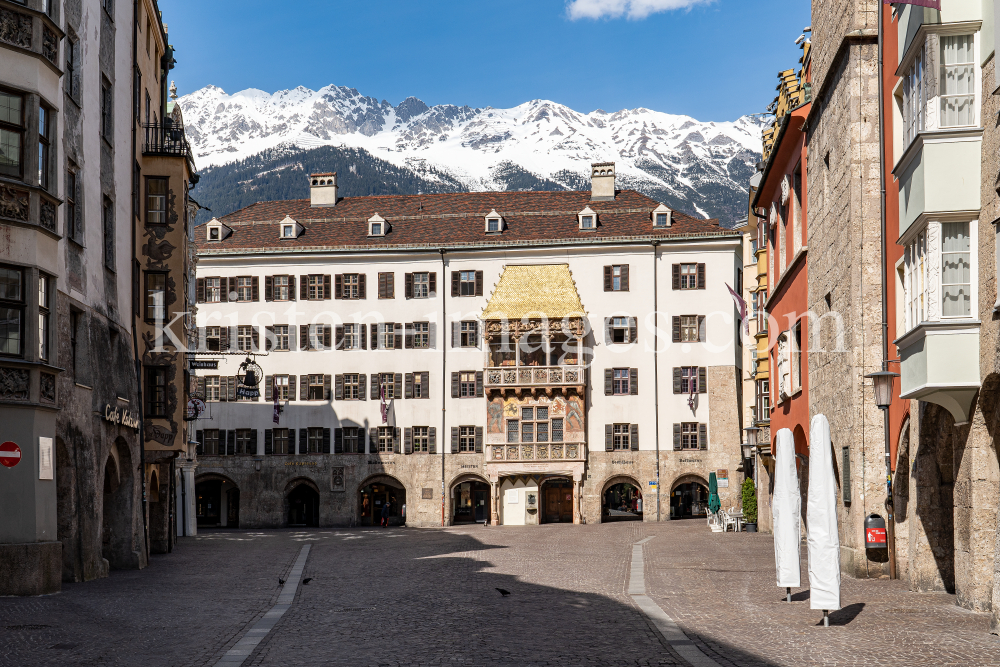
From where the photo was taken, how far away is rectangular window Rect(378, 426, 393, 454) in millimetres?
65812

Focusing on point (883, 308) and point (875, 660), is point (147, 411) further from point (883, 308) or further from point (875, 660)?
point (875, 660)

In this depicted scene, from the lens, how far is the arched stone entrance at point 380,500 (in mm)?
66562

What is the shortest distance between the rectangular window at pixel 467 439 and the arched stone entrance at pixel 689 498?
11079mm

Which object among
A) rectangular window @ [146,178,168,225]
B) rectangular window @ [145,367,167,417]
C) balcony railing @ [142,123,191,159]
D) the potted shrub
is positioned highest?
balcony railing @ [142,123,191,159]

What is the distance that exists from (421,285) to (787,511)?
48.3 metres

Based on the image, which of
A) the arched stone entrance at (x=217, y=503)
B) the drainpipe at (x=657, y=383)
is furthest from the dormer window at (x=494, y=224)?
the arched stone entrance at (x=217, y=503)

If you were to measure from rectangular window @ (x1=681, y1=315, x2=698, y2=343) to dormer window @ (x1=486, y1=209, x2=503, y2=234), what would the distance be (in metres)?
12.3

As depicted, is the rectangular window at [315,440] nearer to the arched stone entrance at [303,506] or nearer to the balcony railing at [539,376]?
the arched stone entrance at [303,506]

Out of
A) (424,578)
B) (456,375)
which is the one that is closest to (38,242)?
(424,578)

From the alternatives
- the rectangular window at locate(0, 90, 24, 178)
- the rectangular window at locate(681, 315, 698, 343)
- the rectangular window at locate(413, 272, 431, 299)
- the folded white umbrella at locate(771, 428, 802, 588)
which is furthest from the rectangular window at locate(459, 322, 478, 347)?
the folded white umbrella at locate(771, 428, 802, 588)

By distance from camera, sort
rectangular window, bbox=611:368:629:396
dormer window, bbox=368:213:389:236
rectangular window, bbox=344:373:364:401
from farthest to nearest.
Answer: dormer window, bbox=368:213:389:236 < rectangular window, bbox=344:373:364:401 < rectangular window, bbox=611:368:629:396

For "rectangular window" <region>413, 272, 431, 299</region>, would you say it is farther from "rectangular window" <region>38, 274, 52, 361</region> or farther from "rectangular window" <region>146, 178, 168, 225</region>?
"rectangular window" <region>38, 274, 52, 361</region>

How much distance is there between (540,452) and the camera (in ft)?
210

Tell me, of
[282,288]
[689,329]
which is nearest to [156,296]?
[282,288]
